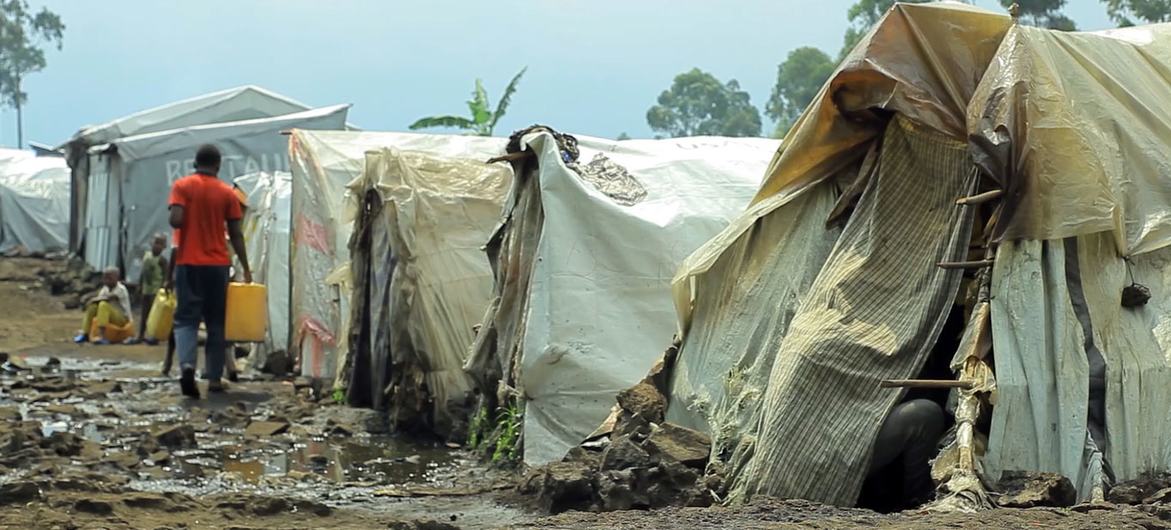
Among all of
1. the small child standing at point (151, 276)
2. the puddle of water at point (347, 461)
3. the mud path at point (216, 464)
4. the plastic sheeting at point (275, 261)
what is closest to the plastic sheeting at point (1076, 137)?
the mud path at point (216, 464)

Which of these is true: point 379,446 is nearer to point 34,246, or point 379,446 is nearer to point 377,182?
point 377,182

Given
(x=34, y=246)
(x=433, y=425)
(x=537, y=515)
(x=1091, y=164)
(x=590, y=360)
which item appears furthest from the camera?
(x=34, y=246)

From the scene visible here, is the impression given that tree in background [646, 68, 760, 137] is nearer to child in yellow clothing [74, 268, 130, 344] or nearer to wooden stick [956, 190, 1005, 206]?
child in yellow clothing [74, 268, 130, 344]

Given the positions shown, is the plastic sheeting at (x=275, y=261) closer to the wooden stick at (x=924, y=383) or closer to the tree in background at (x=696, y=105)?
the wooden stick at (x=924, y=383)

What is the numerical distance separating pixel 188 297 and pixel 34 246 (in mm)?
24242

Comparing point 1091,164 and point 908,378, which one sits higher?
point 1091,164

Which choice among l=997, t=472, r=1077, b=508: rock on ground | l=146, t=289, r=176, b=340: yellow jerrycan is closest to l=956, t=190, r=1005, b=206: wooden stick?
l=997, t=472, r=1077, b=508: rock on ground

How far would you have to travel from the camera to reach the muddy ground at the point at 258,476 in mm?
4602

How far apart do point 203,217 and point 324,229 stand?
126cm

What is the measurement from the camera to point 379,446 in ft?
29.6

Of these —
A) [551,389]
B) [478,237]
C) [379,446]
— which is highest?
[478,237]

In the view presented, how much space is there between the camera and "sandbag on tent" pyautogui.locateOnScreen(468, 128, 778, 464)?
758 centimetres

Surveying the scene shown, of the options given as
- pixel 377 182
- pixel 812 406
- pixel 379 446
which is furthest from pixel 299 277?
pixel 812 406

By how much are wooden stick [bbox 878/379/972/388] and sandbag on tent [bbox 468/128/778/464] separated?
260 cm
